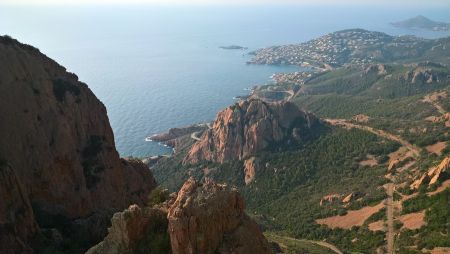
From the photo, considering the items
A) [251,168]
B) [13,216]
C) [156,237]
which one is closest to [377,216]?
[156,237]

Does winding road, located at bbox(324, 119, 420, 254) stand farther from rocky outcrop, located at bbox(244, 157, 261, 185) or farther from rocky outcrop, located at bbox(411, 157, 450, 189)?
rocky outcrop, located at bbox(244, 157, 261, 185)

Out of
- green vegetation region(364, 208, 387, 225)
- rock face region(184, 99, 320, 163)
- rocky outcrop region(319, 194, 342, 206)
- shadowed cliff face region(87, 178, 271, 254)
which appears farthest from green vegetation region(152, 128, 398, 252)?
shadowed cliff face region(87, 178, 271, 254)

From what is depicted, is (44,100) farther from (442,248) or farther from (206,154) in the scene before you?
(206,154)

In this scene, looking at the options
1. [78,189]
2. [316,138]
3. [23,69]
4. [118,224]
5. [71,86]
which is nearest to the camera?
A: [118,224]

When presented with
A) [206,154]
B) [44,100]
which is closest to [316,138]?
[206,154]

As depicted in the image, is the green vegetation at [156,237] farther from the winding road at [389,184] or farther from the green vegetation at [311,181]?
the green vegetation at [311,181]

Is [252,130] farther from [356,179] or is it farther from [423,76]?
[423,76]

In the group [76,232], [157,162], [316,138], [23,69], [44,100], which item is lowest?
[157,162]
